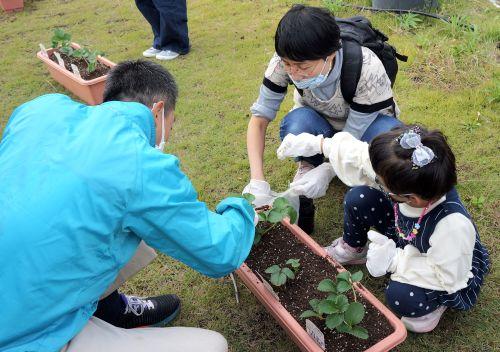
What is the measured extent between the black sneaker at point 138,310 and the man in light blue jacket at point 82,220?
16.9 inches

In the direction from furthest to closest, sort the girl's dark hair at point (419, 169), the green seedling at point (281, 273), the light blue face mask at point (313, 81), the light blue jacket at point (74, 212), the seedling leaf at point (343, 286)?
the light blue face mask at point (313, 81) → the green seedling at point (281, 273) → the seedling leaf at point (343, 286) → the girl's dark hair at point (419, 169) → the light blue jacket at point (74, 212)

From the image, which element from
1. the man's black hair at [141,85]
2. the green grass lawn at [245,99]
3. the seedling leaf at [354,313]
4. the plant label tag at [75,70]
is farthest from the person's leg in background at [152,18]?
the seedling leaf at [354,313]

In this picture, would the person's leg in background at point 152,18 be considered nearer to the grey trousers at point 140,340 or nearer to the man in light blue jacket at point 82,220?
the man in light blue jacket at point 82,220

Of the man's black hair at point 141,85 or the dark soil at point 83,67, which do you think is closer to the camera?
the man's black hair at point 141,85

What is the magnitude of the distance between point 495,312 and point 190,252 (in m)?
1.43

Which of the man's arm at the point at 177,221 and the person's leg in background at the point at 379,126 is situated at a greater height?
the man's arm at the point at 177,221

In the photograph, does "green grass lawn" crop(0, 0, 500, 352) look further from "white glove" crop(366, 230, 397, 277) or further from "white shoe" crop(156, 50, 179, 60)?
"white glove" crop(366, 230, 397, 277)

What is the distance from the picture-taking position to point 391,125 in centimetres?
223

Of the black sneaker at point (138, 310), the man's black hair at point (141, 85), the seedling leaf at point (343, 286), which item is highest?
the man's black hair at point (141, 85)

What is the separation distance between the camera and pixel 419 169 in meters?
1.52

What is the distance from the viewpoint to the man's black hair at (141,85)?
5.30ft

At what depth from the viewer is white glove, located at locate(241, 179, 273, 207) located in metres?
2.12

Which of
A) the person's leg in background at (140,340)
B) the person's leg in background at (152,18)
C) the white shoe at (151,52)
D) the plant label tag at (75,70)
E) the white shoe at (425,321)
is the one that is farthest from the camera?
the white shoe at (151,52)

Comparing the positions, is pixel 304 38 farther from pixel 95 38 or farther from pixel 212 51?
pixel 95 38
